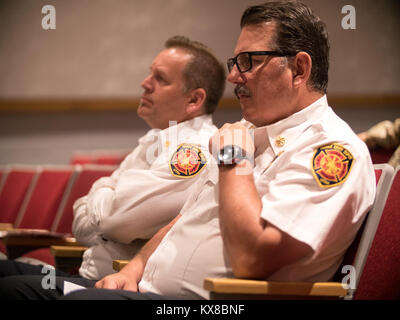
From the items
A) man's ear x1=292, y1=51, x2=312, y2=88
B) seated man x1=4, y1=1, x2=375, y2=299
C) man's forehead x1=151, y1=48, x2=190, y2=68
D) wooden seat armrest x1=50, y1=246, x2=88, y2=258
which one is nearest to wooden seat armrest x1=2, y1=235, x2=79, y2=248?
wooden seat armrest x1=50, y1=246, x2=88, y2=258

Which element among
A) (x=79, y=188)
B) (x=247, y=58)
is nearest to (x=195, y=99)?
(x=247, y=58)

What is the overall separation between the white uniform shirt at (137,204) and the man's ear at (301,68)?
36cm

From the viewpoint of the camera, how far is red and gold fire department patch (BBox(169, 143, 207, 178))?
4.49 feet

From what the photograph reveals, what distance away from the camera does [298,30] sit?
3.45 ft

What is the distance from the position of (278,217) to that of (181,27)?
3.64 m

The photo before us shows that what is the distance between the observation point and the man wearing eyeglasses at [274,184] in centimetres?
89

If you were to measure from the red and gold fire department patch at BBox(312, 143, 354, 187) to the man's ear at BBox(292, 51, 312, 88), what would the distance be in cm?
19

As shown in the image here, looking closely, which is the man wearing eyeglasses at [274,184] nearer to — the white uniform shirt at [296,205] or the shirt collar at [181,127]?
the white uniform shirt at [296,205]

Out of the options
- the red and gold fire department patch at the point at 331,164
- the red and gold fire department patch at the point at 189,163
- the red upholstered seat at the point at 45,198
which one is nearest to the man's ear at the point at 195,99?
the red and gold fire department patch at the point at 189,163

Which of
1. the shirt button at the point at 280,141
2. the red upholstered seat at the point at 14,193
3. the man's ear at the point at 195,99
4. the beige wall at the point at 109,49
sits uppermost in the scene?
the beige wall at the point at 109,49

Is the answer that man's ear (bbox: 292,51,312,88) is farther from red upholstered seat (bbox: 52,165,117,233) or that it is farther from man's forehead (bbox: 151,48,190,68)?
red upholstered seat (bbox: 52,165,117,233)

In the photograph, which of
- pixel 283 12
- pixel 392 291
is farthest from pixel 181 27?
pixel 392 291
